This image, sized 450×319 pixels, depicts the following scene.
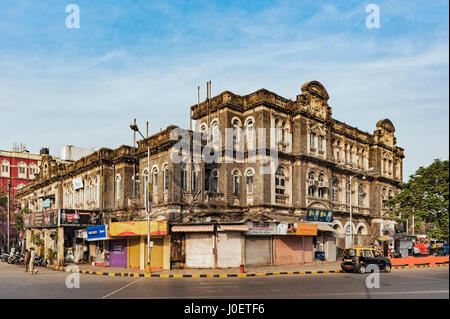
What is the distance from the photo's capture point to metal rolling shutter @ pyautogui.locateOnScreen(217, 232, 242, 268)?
29.7m

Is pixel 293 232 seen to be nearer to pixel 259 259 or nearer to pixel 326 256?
pixel 259 259

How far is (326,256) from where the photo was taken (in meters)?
37.3

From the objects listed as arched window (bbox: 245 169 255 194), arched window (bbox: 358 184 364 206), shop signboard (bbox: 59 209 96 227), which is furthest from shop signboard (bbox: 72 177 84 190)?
arched window (bbox: 358 184 364 206)

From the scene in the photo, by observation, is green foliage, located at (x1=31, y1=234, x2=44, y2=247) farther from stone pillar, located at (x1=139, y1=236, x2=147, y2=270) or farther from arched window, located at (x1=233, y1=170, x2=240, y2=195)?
arched window, located at (x1=233, y1=170, x2=240, y2=195)

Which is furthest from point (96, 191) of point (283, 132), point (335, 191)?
point (335, 191)

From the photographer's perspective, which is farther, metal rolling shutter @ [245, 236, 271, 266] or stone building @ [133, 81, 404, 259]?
stone building @ [133, 81, 404, 259]

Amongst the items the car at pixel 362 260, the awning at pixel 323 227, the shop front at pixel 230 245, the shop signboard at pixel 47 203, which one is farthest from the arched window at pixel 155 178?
the shop signboard at pixel 47 203

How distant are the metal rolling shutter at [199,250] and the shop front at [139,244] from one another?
4.84 feet

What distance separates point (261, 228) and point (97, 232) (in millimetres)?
13528

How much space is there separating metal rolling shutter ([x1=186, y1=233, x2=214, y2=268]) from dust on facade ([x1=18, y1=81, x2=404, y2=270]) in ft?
0.23

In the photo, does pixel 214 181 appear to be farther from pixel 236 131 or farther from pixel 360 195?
pixel 360 195
